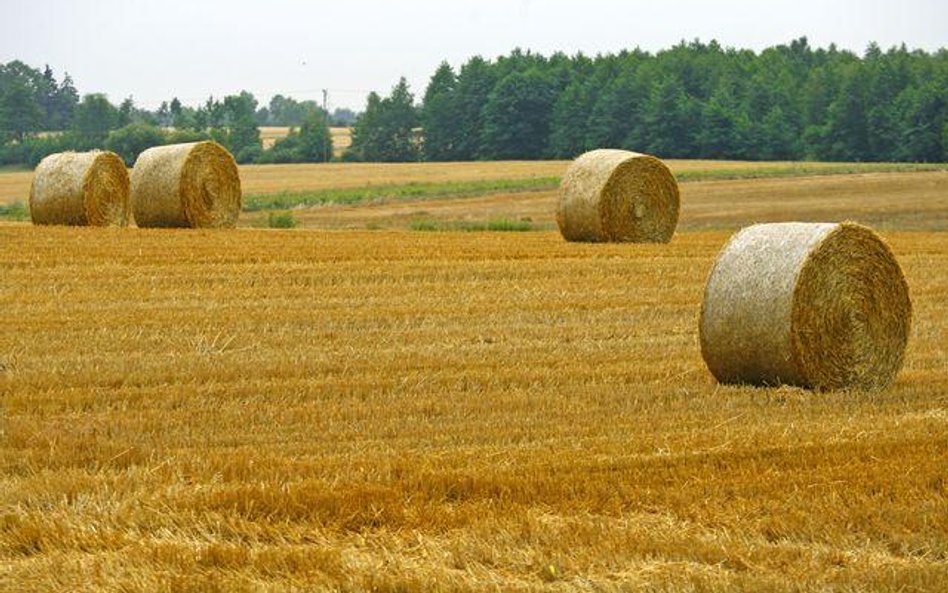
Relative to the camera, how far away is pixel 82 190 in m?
25.3

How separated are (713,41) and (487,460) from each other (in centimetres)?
10331

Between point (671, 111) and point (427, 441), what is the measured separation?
67.8 metres

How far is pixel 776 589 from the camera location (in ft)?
21.3

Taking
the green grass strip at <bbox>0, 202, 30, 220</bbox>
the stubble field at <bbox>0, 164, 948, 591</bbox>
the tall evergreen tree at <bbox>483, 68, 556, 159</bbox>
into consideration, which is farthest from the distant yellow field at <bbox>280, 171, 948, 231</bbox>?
the tall evergreen tree at <bbox>483, 68, 556, 159</bbox>

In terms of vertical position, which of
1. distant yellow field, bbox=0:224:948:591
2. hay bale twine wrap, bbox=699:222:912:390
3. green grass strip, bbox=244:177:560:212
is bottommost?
green grass strip, bbox=244:177:560:212

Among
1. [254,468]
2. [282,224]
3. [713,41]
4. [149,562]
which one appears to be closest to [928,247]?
[282,224]

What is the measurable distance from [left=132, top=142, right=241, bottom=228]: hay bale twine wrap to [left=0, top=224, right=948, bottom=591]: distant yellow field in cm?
714

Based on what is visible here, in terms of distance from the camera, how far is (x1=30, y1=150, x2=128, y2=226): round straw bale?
2539 centimetres

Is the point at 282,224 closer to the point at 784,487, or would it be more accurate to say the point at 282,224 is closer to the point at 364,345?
the point at 364,345

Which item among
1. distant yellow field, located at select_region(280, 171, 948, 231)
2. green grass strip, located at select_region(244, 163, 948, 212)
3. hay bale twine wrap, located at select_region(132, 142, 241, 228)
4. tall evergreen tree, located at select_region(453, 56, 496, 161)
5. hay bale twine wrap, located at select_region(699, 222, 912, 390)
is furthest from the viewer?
tall evergreen tree, located at select_region(453, 56, 496, 161)

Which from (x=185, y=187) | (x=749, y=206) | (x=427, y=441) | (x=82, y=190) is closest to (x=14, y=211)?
(x=82, y=190)

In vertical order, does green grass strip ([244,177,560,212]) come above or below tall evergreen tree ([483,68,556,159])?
below

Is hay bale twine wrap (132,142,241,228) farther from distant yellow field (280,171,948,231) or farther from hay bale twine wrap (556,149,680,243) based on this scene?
distant yellow field (280,171,948,231)

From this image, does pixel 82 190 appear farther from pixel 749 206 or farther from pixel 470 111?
pixel 470 111
